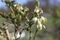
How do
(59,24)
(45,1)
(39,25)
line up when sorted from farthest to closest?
(45,1)
(59,24)
(39,25)

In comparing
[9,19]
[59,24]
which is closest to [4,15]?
[9,19]

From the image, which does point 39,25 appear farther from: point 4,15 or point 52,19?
point 52,19

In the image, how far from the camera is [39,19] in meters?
0.77

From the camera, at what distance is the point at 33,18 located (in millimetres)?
749

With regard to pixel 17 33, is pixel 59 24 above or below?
below

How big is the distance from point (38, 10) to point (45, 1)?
14.3m

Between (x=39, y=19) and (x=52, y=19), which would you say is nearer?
(x=39, y=19)

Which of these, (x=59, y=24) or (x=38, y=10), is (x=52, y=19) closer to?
(x=59, y=24)

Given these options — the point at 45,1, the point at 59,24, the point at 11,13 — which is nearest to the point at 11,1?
the point at 11,13

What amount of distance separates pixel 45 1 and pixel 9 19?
1427 cm

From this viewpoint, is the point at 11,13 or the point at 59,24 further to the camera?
the point at 59,24

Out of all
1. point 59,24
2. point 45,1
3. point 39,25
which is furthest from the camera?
point 45,1

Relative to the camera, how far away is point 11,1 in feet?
2.59

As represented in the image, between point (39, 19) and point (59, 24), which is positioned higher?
point (39, 19)
